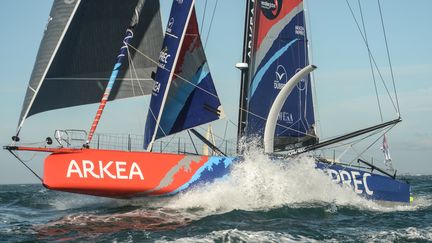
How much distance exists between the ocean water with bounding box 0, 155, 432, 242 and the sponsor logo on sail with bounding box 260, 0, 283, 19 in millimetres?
4503

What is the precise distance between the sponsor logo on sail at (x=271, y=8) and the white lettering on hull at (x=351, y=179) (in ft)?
16.0

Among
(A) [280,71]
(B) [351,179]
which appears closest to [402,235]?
(B) [351,179]

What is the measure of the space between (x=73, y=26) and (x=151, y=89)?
111 inches

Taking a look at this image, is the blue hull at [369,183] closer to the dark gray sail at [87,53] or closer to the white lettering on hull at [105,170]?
the white lettering on hull at [105,170]

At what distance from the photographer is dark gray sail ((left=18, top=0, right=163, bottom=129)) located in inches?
553

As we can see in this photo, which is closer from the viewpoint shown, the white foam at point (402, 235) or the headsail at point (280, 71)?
the white foam at point (402, 235)

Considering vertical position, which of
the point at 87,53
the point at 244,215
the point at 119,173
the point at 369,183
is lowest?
the point at 244,215

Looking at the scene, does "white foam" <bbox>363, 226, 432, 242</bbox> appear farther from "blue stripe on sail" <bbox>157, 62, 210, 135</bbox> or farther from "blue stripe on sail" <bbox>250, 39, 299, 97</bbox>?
"blue stripe on sail" <bbox>250, 39, 299, 97</bbox>

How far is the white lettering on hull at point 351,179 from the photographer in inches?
608

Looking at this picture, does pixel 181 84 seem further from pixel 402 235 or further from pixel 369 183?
pixel 402 235

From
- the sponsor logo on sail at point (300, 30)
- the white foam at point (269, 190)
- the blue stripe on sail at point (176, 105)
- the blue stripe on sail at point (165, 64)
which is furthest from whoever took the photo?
the sponsor logo on sail at point (300, 30)

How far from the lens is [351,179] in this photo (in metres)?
15.7

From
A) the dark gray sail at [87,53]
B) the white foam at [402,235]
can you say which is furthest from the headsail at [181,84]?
the white foam at [402,235]

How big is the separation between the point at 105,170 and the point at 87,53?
3482mm
